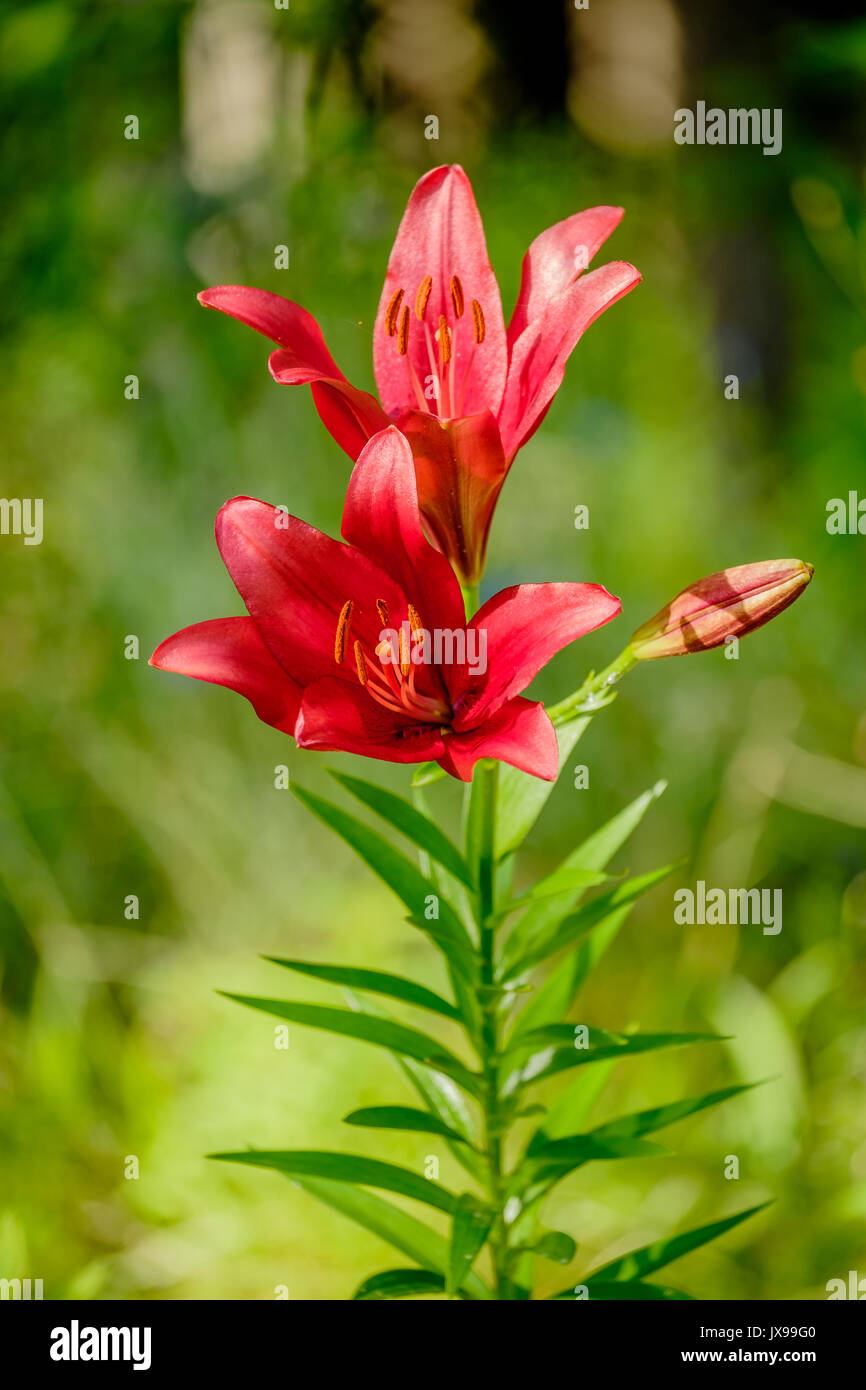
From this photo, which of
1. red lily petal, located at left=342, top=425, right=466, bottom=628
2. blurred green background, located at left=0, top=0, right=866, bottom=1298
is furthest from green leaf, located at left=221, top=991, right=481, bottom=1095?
blurred green background, located at left=0, top=0, right=866, bottom=1298

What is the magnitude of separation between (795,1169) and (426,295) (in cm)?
107

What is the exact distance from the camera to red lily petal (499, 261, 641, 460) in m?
0.47

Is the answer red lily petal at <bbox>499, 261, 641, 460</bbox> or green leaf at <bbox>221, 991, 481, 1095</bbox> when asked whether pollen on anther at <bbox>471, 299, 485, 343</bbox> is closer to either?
red lily petal at <bbox>499, 261, 641, 460</bbox>

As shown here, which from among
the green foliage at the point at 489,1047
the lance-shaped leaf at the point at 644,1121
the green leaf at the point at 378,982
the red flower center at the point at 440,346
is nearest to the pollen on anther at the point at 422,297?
the red flower center at the point at 440,346

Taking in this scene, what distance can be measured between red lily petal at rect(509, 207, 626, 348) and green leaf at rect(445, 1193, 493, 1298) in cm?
45

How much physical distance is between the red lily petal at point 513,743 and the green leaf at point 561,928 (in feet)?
0.53

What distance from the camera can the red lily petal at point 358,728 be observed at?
444 mm

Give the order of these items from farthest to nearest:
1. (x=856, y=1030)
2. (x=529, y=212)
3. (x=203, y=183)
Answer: (x=529, y=212) → (x=203, y=183) → (x=856, y=1030)

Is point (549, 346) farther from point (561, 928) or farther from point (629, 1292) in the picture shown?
point (629, 1292)

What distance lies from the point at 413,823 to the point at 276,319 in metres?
0.26

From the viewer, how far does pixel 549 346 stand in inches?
19.1
